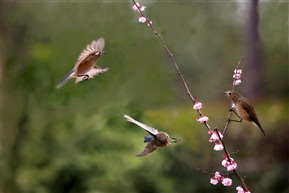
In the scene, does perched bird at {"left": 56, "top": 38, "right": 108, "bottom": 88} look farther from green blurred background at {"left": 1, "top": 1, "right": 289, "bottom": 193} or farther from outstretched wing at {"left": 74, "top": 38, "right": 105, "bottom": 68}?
green blurred background at {"left": 1, "top": 1, "right": 289, "bottom": 193}

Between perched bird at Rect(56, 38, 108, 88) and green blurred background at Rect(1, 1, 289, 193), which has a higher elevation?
green blurred background at Rect(1, 1, 289, 193)

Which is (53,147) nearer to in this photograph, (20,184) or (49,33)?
(20,184)

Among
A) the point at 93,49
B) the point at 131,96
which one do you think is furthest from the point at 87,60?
the point at 131,96

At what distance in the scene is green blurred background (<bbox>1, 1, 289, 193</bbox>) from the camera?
1.33 m

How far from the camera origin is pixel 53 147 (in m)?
1.60

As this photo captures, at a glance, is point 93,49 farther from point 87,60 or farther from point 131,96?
point 131,96

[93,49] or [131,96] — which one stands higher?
[131,96]

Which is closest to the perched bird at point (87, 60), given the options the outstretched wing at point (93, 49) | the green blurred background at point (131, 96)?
the outstretched wing at point (93, 49)

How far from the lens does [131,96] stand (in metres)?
1.41

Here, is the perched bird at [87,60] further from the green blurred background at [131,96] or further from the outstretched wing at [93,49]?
the green blurred background at [131,96]

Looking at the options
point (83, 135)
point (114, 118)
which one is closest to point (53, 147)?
point (83, 135)

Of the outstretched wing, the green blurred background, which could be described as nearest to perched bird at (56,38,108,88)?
the outstretched wing

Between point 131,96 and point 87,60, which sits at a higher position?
point 131,96

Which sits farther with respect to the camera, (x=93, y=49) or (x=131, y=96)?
(x=131, y=96)
